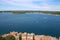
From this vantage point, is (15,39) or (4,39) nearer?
(4,39)

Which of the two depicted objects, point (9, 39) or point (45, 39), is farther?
point (45, 39)

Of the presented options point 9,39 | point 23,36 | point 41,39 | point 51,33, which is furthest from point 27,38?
point 51,33

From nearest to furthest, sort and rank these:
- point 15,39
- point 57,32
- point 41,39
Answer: point 15,39, point 41,39, point 57,32

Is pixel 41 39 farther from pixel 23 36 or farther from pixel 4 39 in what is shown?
pixel 4 39

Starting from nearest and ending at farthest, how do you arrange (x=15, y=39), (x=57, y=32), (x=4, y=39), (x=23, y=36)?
1. (x=4, y=39)
2. (x=15, y=39)
3. (x=23, y=36)
4. (x=57, y=32)

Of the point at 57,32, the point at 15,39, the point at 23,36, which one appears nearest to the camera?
the point at 15,39

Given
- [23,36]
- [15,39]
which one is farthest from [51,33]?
[15,39]

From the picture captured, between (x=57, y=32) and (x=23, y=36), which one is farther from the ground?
(x=23, y=36)

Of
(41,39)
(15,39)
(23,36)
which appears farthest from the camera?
(23,36)

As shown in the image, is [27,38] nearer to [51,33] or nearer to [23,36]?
[23,36]
